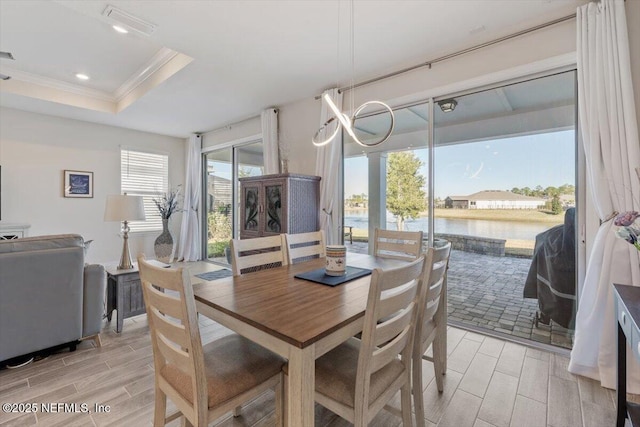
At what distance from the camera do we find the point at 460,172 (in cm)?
281

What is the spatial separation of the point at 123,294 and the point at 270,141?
103 inches

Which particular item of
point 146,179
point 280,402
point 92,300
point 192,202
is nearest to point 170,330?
point 280,402

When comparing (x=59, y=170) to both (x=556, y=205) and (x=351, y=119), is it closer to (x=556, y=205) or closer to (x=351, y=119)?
(x=351, y=119)

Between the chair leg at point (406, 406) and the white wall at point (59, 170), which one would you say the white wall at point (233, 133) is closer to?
the white wall at point (59, 170)

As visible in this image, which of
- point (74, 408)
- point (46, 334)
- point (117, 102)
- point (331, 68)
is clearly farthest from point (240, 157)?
point (74, 408)

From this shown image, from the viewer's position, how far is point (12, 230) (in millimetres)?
4066

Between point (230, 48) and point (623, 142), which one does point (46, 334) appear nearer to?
point (230, 48)

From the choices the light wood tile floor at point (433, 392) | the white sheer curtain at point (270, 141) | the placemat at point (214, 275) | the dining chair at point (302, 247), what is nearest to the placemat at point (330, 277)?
the dining chair at point (302, 247)

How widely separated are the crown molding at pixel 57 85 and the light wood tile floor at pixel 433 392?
367 cm

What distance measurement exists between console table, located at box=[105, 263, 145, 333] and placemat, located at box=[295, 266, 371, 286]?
6.07 feet

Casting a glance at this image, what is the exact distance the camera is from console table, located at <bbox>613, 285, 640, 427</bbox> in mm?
1131

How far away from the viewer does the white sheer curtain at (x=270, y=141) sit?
163 inches

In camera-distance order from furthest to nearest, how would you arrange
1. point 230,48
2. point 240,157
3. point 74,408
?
1. point 240,157
2. point 230,48
3. point 74,408

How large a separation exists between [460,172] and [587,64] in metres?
1.14
